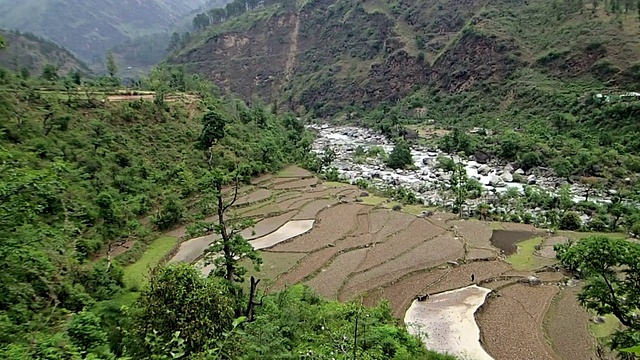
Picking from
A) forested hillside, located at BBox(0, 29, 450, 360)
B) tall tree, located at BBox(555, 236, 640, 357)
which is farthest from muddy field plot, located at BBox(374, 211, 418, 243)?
tall tree, located at BBox(555, 236, 640, 357)

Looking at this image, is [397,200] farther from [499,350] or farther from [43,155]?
[43,155]

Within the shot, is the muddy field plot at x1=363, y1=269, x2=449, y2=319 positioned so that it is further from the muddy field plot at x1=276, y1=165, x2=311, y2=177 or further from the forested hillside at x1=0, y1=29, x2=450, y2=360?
the muddy field plot at x1=276, y1=165, x2=311, y2=177

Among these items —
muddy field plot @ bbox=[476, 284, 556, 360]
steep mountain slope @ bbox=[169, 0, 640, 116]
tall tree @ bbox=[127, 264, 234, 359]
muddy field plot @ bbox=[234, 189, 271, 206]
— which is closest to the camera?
tall tree @ bbox=[127, 264, 234, 359]

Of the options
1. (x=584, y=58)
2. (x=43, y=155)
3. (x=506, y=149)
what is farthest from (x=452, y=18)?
(x=43, y=155)

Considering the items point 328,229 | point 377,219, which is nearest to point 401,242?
point 377,219

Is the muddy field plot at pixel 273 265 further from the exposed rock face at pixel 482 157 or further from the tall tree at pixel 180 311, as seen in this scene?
the exposed rock face at pixel 482 157

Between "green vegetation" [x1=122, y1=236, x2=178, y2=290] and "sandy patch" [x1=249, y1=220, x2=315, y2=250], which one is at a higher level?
"green vegetation" [x1=122, y1=236, x2=178, y2=290]

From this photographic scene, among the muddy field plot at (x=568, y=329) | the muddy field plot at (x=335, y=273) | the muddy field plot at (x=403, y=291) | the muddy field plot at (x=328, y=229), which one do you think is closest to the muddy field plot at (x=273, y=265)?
the muddy field plot at (x=328, y=229)
